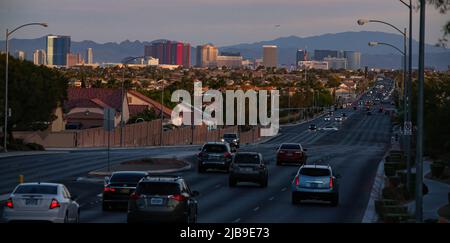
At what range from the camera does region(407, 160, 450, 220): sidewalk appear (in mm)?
36625

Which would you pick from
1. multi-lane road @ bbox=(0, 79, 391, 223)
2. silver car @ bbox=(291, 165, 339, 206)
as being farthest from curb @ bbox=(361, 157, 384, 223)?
silver car @ bbox=(291, 165, 339, 206)

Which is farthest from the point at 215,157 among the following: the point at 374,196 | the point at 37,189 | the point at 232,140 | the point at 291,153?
the point at 232,140

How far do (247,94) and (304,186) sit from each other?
123464 millimetres

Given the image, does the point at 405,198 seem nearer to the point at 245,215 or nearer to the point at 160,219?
the point at 245,215

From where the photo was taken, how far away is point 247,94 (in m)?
161

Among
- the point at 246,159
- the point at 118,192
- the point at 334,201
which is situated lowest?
the point at 334,201

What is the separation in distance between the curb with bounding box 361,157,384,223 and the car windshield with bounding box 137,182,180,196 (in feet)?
25.6

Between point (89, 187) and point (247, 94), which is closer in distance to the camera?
point (89, 187)

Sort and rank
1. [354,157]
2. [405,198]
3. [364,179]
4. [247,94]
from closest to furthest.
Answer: [405,198] < [364,179] < [354,157] < [247,94]

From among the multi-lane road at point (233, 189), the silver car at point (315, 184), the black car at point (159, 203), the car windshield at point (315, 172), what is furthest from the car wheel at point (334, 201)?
the black car at point (159, 203)

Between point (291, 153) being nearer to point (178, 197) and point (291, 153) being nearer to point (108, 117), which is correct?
point (108, 117)

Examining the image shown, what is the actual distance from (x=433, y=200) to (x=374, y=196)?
249 centimetres

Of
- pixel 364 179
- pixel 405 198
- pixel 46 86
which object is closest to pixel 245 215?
pixel 405 198

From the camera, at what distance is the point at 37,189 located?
86.3ft
